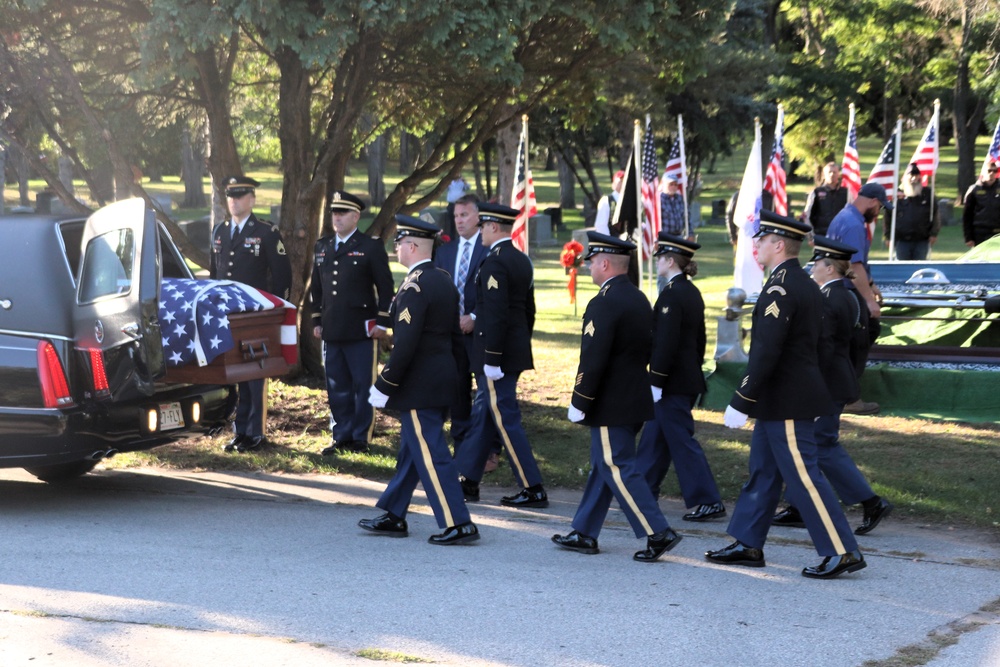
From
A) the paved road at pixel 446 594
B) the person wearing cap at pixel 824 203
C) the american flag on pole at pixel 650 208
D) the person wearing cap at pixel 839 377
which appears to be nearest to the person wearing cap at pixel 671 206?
the american flag on pole at pixel 650 208

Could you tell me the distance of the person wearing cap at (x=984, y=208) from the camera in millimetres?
15633

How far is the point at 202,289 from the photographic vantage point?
25.7ft

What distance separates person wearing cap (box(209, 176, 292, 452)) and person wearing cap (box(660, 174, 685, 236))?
7958mm

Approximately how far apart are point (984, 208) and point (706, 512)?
1004 cm

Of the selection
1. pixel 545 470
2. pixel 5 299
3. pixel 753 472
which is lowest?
pixel 545 470

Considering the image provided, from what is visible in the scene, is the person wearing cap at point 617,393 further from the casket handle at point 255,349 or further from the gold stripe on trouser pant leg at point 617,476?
the casket handle at point 255,349

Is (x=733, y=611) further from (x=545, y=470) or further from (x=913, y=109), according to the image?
(x=913, y=109)

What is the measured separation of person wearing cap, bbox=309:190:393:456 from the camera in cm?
910

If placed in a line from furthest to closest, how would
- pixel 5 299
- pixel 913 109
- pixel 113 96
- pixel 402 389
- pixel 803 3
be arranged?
pixel 913 109, pixel 803 3, pixel 113 96, pixel 5 299, pixel 402 389

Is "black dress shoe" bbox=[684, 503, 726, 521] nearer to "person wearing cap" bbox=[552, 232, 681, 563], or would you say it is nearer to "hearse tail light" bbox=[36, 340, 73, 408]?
"person wearing cap" bbox=[552, 232, 681, 563]

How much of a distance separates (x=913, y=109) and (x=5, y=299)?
4979cm

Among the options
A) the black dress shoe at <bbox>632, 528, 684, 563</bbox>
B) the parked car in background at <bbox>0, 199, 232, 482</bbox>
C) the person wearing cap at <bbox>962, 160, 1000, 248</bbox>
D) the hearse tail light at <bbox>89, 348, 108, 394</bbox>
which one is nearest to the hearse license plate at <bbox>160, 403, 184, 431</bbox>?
the parked car in background at <bbox>0, 199, 232, 482</bbox>

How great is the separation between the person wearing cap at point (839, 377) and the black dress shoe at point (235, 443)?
439 cm

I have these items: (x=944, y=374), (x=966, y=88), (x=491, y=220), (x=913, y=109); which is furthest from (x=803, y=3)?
(x=491, y=220)
